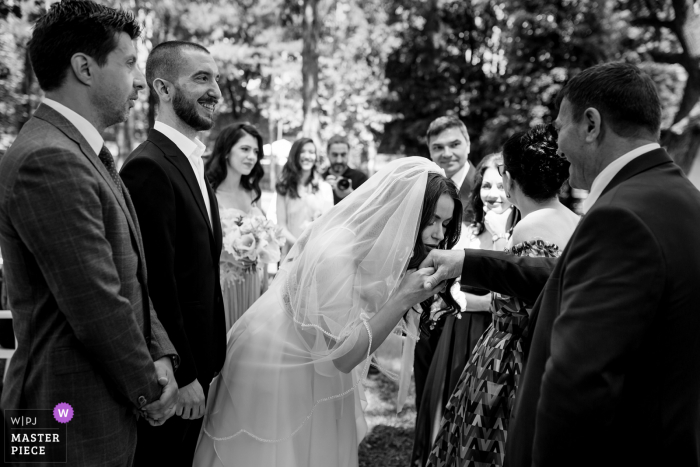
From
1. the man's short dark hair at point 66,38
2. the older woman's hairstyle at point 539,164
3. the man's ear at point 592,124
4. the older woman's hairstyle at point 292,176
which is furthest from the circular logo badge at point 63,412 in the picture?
the older woman's hairstyle at point 292,176

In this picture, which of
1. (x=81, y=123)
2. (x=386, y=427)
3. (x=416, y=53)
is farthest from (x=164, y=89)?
(x=416, y=53)

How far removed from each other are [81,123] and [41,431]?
0.99 meters

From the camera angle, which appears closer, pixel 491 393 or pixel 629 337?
pixel 629 337

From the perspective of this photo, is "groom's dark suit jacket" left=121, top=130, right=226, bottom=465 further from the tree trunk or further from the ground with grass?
the tree trunk

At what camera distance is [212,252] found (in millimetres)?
2775

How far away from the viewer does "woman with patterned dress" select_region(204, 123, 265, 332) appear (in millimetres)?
5027

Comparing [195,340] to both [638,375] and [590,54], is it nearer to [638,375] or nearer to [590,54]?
[638,375]

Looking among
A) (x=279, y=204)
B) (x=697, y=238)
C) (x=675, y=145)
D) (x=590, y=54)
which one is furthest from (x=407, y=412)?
(x=590, y=54)

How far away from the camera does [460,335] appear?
374 centimetres

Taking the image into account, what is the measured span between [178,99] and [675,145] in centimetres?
1342

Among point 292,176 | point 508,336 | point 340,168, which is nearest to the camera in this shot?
point 508,336

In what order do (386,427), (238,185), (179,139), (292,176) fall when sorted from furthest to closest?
(292,176) → (238,185) → (386,427) → (179,139)

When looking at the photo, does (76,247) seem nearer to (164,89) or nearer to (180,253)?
(180,253)

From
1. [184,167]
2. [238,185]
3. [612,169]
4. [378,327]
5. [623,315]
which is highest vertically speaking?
[612,169]
